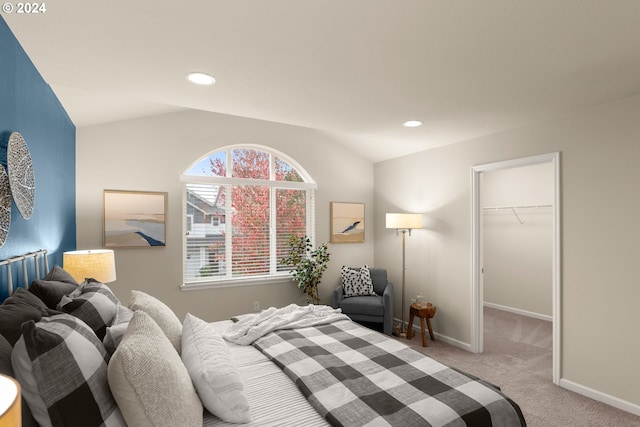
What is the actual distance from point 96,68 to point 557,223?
392cm

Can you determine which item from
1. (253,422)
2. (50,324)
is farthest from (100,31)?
(253,422)

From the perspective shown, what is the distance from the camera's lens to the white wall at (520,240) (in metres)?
5.41

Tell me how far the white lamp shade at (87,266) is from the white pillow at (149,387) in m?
1.81

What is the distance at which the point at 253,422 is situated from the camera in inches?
59.4

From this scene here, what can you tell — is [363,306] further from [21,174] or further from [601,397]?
[21,174]

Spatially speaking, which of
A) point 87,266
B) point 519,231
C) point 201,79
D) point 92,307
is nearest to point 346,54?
point 201,79

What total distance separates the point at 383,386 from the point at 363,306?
2.66m

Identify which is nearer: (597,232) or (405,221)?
(597,232)

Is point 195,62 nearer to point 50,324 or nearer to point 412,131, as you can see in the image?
point 50,324

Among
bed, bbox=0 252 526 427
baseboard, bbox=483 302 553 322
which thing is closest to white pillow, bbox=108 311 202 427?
bed, bbox=0 252 526 427

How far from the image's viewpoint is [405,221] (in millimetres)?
4539

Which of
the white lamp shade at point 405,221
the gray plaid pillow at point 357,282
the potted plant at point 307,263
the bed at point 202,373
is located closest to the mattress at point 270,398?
the bed at point 202,373

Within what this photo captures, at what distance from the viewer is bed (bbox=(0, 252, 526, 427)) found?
108 centimetres

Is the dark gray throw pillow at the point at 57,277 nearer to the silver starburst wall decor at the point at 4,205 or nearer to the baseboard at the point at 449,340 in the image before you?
the silver starburst wall decor at the point at 4,205
